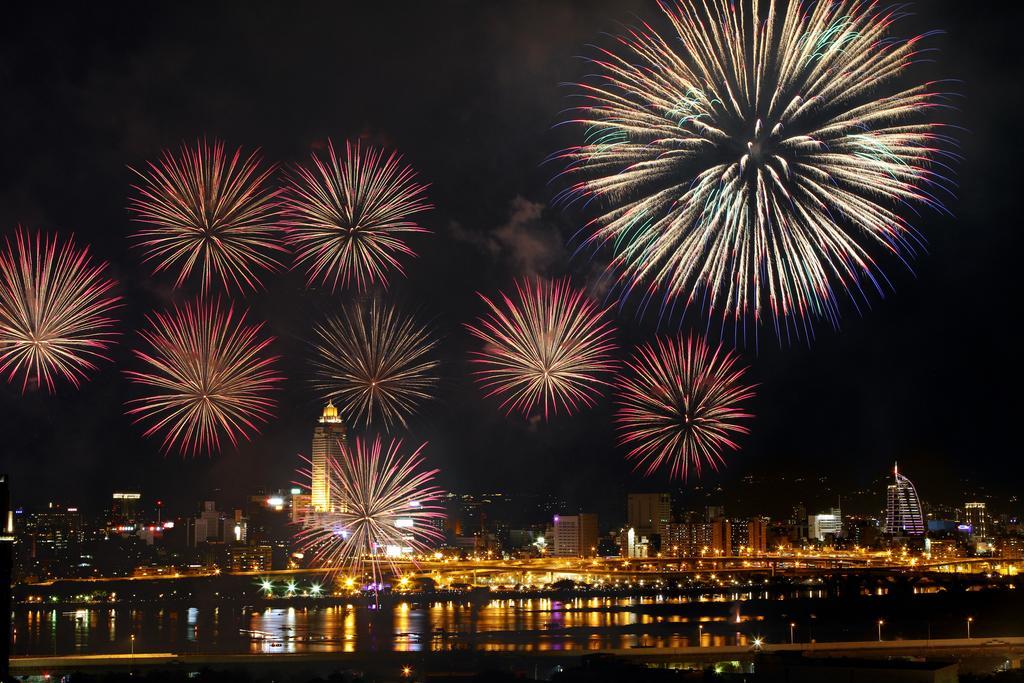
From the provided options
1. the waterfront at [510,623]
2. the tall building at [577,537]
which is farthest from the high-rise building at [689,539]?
the waterfront at [510,623]

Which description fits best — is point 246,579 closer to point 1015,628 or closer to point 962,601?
point 962,601

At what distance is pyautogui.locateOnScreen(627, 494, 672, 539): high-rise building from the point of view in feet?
411

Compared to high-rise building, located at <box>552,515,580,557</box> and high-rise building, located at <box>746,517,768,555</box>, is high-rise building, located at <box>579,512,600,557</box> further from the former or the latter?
high-rise building, located at <box>746,517,768,555</box>

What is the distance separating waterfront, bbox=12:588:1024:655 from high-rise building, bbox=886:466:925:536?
4955 centimetres

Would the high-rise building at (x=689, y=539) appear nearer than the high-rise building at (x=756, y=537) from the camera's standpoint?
Yes

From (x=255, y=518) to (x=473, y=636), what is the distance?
180 feet

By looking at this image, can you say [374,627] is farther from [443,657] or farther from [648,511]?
[648,511]

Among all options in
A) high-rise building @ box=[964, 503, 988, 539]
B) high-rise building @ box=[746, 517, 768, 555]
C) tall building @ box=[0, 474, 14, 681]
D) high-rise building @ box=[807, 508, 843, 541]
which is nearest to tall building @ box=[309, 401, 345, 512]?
high-rise building @ box=[746, 517, 768, 555]

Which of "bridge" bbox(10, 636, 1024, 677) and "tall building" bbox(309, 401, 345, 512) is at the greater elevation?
"tall building" bbox(309, 401, 345, 512)

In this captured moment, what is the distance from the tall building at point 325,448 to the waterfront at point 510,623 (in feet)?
30.5

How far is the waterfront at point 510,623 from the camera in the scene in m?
40.9

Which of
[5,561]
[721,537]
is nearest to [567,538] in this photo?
[721,537]

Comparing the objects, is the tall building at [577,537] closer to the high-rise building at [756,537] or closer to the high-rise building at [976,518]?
the high-rise building at [756,537]

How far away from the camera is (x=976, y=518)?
126438 millimetres
